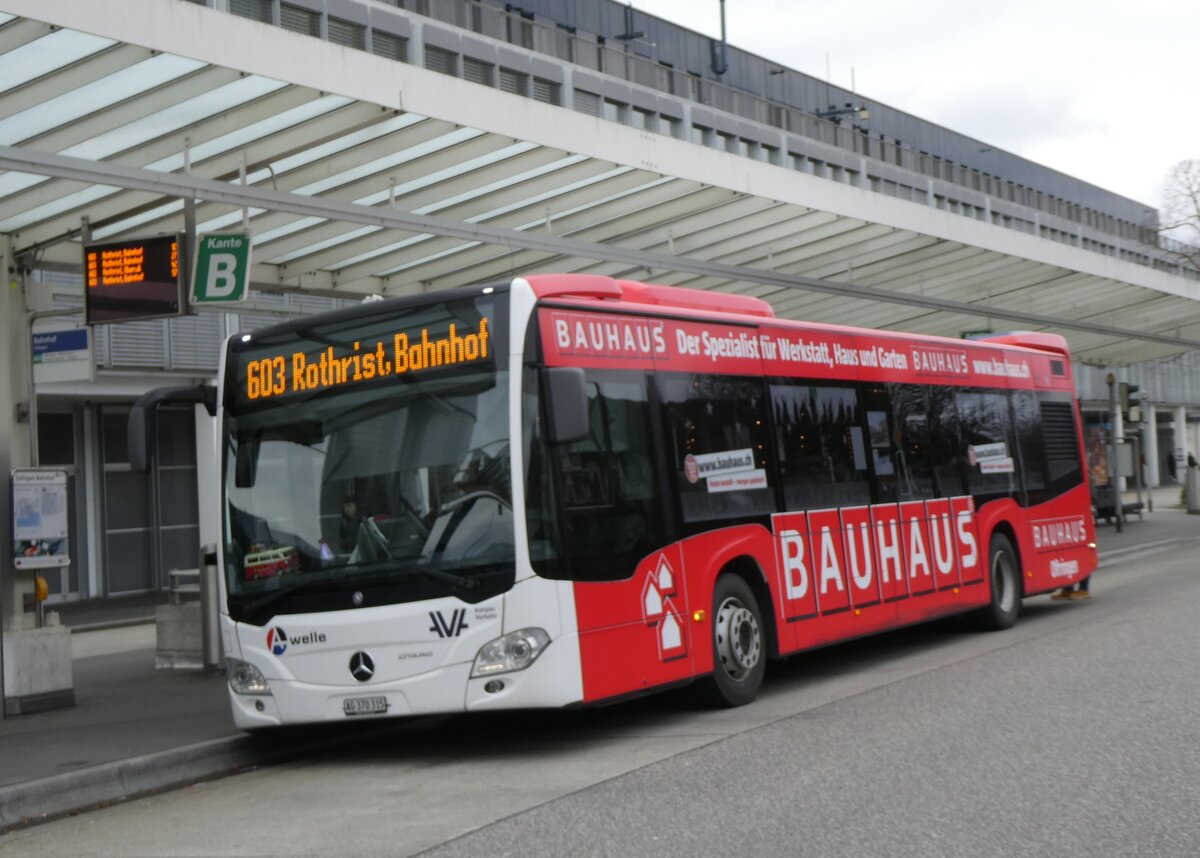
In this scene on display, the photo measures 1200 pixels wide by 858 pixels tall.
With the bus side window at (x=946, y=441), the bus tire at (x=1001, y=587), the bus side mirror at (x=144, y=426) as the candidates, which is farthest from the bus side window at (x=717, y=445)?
the bus tire at (x=1001, y=587)

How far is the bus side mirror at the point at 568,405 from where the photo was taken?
902cm

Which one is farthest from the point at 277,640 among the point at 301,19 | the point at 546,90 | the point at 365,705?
the point at 546,90

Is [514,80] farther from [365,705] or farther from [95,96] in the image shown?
[365,705]

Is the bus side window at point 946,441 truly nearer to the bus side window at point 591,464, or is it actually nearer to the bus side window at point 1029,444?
the bus side window at point 1029,444

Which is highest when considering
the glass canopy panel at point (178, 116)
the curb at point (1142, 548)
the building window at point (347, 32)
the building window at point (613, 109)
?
the building window at point (613, 109)

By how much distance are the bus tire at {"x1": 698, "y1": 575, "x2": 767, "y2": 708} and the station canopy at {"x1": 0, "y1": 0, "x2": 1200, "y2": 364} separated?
4.42m

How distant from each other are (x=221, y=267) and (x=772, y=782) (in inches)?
272

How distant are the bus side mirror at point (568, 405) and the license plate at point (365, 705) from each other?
6.07 ft

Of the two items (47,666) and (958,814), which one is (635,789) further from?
(47,666)

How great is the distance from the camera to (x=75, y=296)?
16.7m

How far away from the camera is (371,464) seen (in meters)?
9.46

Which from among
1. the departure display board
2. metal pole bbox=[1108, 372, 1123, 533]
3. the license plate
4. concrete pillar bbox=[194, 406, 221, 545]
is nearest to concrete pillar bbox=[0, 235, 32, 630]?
the departure display board

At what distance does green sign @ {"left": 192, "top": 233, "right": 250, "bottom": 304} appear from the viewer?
12.6m

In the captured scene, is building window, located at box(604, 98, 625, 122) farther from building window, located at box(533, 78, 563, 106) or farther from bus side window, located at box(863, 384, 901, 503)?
bus side window, located at box(863, 384, 901, 503)
